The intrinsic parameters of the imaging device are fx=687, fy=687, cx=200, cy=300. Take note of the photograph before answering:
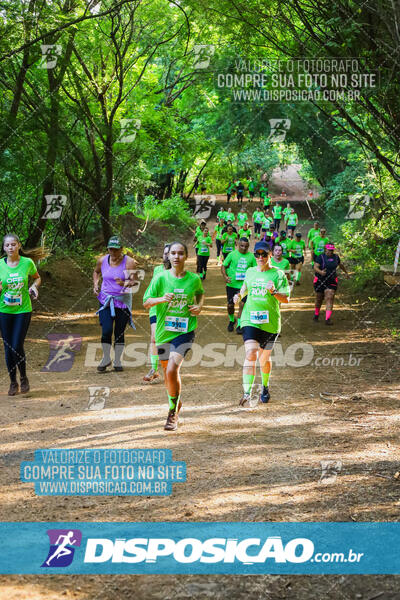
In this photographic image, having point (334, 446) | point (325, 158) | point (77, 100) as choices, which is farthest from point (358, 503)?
point (325, 158)

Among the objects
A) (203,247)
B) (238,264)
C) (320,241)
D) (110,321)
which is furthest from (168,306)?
(203,247)

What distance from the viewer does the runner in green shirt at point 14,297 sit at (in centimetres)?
855

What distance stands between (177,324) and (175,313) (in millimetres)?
113

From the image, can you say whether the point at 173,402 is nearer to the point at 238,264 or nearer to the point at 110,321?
the point at 110,321

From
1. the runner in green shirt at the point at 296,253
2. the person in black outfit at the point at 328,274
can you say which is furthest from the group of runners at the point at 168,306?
the runner in green shirt at the point at 296,253

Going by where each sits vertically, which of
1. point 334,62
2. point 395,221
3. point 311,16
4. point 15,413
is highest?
point 311,16

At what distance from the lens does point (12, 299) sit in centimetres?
855

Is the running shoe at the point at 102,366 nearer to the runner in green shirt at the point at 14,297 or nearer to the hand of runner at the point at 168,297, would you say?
the runner in green shirt at the point at 14,297

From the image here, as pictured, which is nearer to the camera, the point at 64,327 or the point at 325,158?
the point at 64,327

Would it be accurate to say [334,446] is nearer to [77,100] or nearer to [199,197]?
[77,100]

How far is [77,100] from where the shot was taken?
59.2 ft

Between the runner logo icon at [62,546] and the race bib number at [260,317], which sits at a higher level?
the race bib number at [260,317]

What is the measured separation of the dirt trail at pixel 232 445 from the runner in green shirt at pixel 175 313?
2.07 ft

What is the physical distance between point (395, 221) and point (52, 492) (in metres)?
14.0
